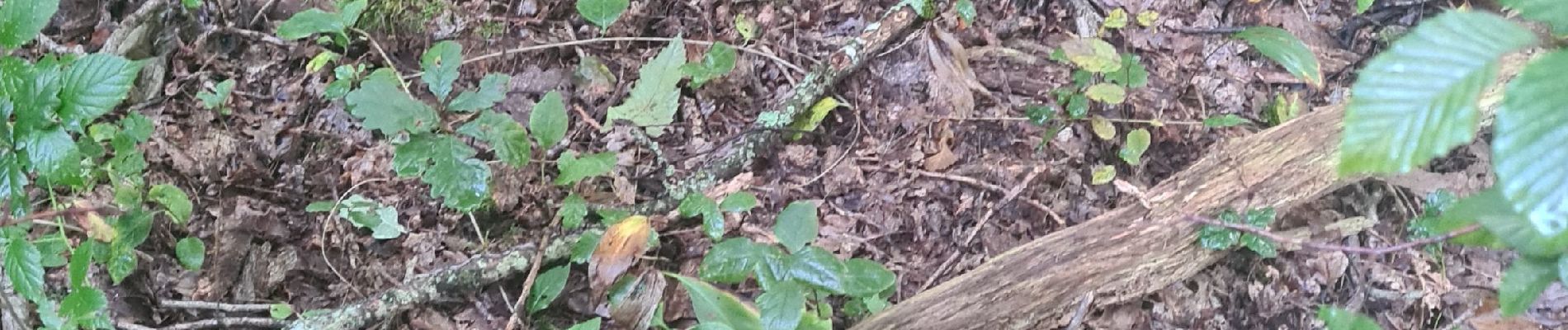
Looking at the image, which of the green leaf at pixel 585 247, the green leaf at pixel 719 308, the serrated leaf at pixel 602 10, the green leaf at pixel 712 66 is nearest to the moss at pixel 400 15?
the serrated leaf at pixel 602 10

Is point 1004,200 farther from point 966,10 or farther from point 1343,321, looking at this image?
point 1343,321

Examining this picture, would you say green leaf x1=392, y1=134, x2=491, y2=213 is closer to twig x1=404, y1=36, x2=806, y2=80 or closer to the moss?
twig x1=404, y1=36, x2=806, y2=80

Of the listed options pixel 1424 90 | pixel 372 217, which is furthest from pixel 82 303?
pixel 1424 90

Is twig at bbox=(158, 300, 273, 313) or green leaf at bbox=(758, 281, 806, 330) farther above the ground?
green leaf at bbox=(758, 281, 806, 330)

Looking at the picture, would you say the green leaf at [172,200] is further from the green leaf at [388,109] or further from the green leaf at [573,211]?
the green leaf at [573,211]

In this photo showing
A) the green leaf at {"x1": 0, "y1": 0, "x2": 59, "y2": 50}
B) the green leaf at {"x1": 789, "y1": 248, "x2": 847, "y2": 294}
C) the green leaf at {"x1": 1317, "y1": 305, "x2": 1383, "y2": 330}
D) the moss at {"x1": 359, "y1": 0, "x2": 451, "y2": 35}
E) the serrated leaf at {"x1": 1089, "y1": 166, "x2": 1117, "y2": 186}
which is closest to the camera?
the green leaf at {"x1": 1317, "y1": 305, "x2": 1383, "y2": 330}

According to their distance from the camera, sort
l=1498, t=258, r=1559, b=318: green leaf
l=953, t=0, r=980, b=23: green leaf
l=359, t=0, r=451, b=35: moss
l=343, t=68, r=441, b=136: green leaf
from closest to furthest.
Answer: l=1498, t=258, r=1559, b=318: green leaf
l=343, t=68, r=441, b=136: green leaf
l=953, t=0, r=980, b=23: green leaf
l=359, t=0, r=451, b=35: moss

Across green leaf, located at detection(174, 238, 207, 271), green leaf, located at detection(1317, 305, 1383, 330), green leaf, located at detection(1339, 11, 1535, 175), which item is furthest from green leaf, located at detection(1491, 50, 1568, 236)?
green leaf, located at detection(174, 238, 207, 271)

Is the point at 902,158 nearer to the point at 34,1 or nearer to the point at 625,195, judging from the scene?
the point at 625,195
